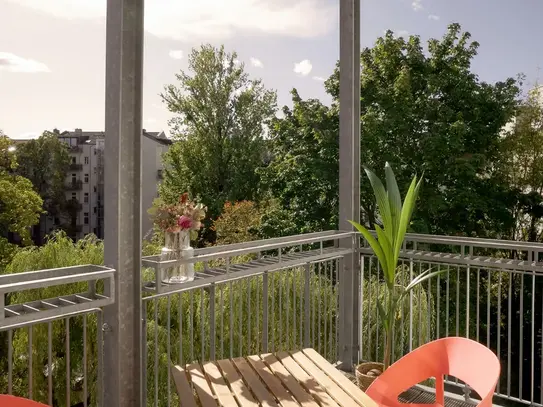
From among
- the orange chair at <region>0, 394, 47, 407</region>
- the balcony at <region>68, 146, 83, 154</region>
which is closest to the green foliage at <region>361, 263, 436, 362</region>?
the orange chair at <region>0, 394, 47, 407</region>

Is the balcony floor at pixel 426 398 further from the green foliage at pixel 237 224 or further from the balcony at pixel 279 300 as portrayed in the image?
the green foliage at pixel 237 224

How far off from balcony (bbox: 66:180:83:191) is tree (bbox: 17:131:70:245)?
265mm

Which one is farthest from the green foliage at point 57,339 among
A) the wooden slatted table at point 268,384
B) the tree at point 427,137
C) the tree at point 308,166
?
the tree at point 427,137

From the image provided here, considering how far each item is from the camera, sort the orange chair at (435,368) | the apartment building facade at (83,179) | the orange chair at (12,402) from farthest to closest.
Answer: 1. the apartment building facade at (83,179)
2. the orange chair at (435,368)
3. the orange chair at (12,402)

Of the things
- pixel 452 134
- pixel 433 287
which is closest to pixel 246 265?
pixel 433 287

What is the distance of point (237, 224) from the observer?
16.1 meters

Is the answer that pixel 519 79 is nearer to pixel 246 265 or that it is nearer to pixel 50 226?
pixel 246 265

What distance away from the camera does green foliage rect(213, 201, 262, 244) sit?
15898 mm

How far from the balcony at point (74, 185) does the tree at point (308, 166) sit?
27.4 ft

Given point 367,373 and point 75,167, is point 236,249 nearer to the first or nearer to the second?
point 367,373

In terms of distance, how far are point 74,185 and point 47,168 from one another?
1.16m

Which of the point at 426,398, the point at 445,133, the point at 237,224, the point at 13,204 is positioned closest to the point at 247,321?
the point at 426,398

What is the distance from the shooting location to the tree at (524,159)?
44.7 ft

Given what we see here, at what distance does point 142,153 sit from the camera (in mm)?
1848
